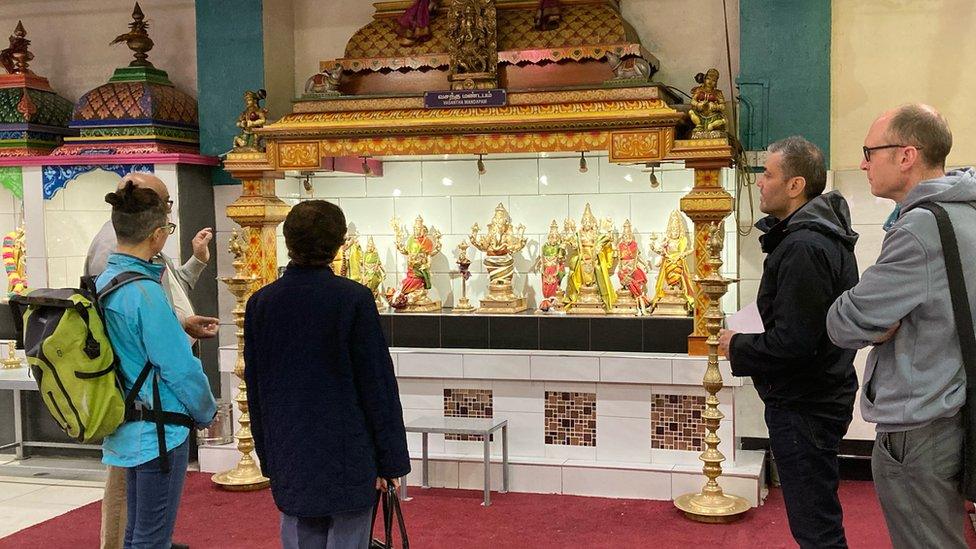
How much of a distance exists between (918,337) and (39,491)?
17.0 feet

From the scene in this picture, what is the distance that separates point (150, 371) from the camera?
315 centimetres

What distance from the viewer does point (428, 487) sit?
5.83 metres

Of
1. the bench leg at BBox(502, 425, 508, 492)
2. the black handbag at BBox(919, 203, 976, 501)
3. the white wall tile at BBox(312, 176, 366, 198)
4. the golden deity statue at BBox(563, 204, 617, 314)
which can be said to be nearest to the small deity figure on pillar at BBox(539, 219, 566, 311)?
the golden deity statue at BBox(563, 204, 617, 314)

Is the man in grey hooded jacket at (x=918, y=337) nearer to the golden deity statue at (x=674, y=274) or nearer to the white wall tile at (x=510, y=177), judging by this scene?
the golden deity statue at (x=674, y=274)

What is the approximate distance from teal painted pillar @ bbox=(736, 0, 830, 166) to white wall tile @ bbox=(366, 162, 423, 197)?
7.18ft

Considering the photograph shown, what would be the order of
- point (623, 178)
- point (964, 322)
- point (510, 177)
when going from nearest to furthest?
1. point (964, 322)
2. point (623, 178)
3. point (510, 177)

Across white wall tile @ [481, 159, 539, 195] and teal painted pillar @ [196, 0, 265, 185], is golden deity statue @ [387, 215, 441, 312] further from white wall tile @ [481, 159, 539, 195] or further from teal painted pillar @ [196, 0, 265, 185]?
teal painted pillar @ [196, 0, 265, 185]

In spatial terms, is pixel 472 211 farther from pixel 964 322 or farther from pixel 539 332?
pixel 964 322

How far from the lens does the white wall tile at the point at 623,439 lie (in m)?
5.66

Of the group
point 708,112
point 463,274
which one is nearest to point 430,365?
point 463,274

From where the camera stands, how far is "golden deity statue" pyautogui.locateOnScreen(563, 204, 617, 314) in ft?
20.0

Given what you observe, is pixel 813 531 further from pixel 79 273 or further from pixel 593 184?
pixel 79 273

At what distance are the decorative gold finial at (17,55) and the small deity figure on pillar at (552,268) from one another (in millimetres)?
3913

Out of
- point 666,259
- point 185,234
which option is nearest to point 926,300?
point 666,259
